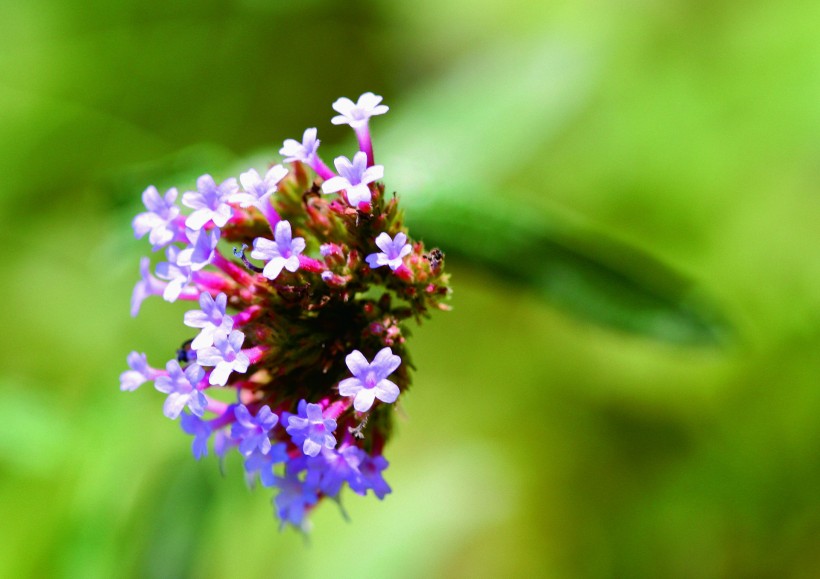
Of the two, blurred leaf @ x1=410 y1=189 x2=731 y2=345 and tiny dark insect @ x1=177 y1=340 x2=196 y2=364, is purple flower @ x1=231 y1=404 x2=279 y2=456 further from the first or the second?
blurred leaf @ x1=410 y1=189 x2=731 y2=345

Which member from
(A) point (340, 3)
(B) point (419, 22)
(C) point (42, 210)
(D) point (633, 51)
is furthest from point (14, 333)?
(D) point (633, 51)

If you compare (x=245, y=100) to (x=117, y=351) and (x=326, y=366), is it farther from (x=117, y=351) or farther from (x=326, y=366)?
(x=326, y=366)

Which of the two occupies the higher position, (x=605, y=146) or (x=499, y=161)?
(x=605, y=146)

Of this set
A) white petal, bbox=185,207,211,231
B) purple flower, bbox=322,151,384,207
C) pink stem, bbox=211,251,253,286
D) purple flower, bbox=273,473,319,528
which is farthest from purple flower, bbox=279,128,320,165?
purple flower, bbox=273,473,319,528

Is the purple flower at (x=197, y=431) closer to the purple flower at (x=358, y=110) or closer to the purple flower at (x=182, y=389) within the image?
the purple flower at (x=182, y=389)

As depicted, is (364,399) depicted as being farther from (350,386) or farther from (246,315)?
(246,315)

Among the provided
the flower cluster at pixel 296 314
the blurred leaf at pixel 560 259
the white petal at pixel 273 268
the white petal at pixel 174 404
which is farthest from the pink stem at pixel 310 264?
the blurred leaf at pixel 560 259
